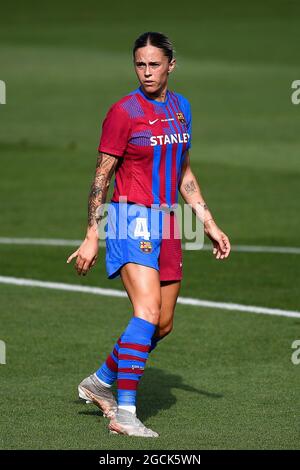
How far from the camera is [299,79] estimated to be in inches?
1535

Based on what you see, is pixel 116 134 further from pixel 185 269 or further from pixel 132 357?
pixel 185 269

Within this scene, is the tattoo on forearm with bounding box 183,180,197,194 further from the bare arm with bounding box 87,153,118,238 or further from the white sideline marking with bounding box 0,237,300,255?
the white sideline marking with bounding box 0,237,300,255

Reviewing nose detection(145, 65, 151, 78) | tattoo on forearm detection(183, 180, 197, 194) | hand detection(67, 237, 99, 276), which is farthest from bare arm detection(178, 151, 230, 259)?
hand detection(67, 237, 99, 276)

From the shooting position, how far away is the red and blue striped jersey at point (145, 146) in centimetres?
913

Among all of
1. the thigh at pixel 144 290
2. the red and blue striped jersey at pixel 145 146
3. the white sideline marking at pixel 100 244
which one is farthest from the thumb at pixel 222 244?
the white sideline marking at pixel 100 244

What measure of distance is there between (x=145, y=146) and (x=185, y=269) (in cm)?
655

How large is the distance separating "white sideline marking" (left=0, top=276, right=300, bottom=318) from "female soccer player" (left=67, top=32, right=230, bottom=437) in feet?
12.7

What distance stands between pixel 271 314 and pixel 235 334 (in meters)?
0.92

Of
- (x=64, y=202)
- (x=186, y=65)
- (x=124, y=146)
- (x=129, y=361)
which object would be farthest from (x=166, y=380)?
(x=186, y=65)

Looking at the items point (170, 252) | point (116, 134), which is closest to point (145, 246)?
point (170, 252)

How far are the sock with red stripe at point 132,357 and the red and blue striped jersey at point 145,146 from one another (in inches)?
32.5

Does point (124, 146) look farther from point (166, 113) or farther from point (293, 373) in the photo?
point (293, 373)

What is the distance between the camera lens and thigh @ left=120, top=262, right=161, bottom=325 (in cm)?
908

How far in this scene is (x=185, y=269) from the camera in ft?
51.3
